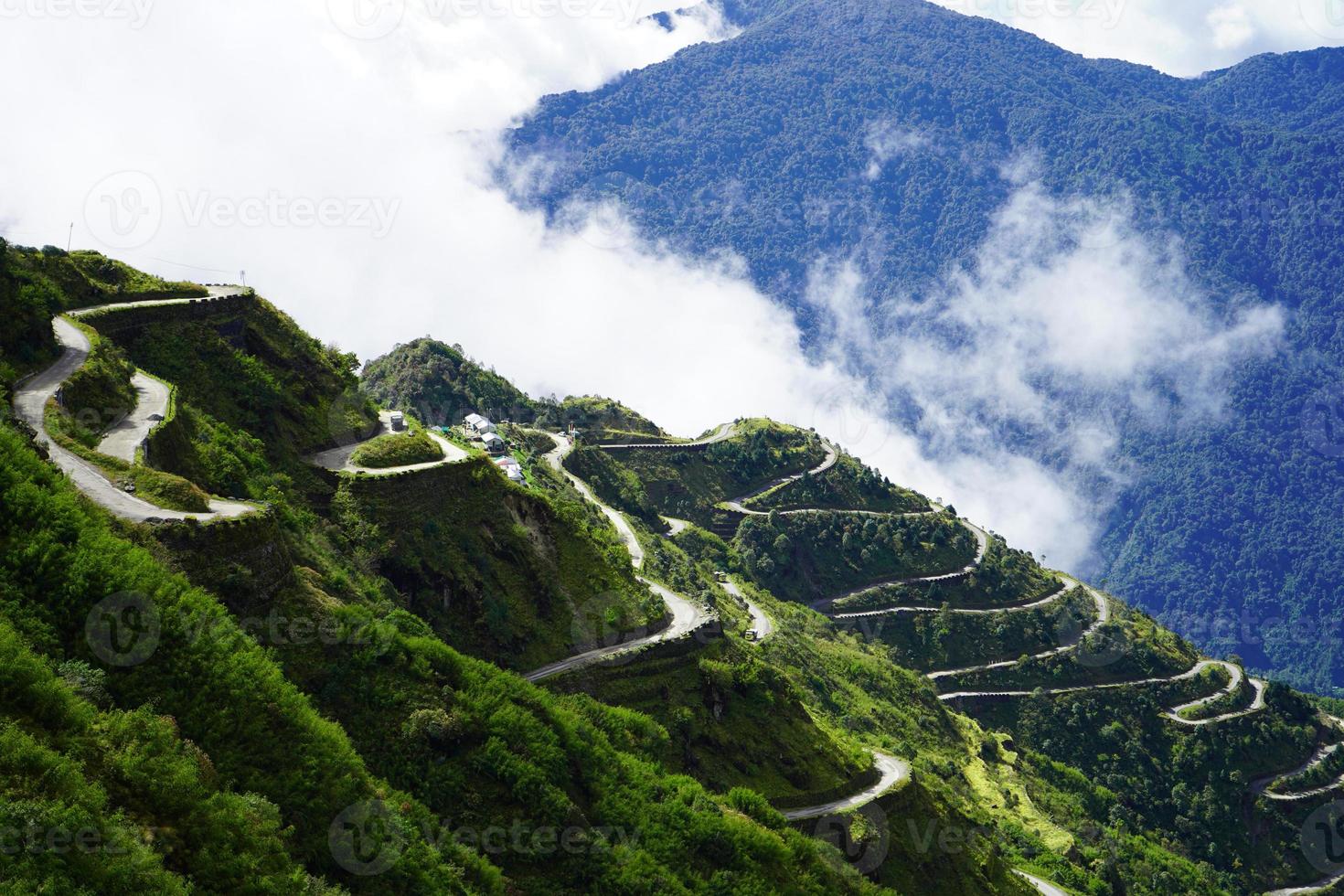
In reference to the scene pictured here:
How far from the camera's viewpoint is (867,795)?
5059 cm

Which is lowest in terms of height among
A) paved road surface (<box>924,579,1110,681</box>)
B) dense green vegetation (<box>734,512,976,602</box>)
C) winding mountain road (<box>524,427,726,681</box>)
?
paved road surface (<box>924,579,1110,681</box>)

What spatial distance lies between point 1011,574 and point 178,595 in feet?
400

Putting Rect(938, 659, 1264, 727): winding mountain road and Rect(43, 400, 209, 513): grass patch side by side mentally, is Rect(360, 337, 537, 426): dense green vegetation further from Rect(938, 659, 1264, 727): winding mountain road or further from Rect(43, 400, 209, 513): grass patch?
Rect(43, 400, 209, 513): grass patch

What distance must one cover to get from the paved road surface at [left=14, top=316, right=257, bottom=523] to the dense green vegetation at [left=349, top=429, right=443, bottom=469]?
12115mm

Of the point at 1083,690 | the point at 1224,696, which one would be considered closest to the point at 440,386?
the point at 1083,690

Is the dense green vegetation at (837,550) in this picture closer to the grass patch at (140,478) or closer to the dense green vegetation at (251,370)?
the dense green vegetation at (251,370)

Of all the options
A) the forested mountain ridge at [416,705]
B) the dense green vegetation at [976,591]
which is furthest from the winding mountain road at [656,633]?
the dense green vegetation at [976,591]

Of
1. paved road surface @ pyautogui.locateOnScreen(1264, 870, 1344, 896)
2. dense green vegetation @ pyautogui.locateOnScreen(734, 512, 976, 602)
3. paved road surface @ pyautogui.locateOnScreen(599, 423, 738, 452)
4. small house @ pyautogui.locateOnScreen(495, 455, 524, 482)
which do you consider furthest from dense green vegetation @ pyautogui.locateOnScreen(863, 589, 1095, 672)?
small house @ pyautogui.locateOnScreen(495, 455, 524, 482)

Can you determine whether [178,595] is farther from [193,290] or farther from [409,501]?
[193,290]

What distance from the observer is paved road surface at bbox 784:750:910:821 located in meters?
47.4

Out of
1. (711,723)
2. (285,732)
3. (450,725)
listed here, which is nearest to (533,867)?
(450,725)

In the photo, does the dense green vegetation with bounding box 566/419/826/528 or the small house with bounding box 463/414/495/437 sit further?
the dense green vegetation with bounding box 566/419/826/528

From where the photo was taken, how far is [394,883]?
1043 inches

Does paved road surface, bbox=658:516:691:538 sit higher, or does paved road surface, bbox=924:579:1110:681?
paved road surface, bbox=658:516:691:538
